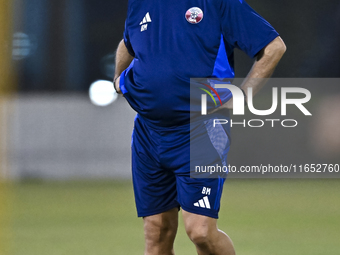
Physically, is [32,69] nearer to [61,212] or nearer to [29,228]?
[61,212]

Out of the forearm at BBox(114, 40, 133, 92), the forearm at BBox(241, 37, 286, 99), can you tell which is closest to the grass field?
the forearm at BBox(114, 40, 133, 92)

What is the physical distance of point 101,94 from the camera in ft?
20.5

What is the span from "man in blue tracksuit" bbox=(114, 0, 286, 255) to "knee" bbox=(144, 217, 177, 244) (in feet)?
0.47

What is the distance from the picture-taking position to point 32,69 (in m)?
6.20

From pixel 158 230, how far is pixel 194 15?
104 centimetres

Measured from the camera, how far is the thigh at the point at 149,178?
243 cm

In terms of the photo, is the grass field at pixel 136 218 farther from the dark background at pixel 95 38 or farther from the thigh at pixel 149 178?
the dark background at pixel 95 38

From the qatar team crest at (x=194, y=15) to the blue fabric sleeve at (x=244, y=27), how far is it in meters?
0.10

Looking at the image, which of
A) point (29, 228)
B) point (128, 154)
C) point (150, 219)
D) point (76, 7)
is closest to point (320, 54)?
point (128, 154)

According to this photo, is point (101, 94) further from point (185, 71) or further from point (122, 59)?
point (185, 71)

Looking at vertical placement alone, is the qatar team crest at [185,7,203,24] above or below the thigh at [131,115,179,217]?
above

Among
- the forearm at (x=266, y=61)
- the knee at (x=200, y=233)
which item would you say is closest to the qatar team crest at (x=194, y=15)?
the forearm at (x=266, y=61)

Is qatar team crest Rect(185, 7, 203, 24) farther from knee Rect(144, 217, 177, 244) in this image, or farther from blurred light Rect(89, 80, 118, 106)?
blurred light Rect(89, 80, 118, 106)

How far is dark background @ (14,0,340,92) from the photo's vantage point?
20.1ft
